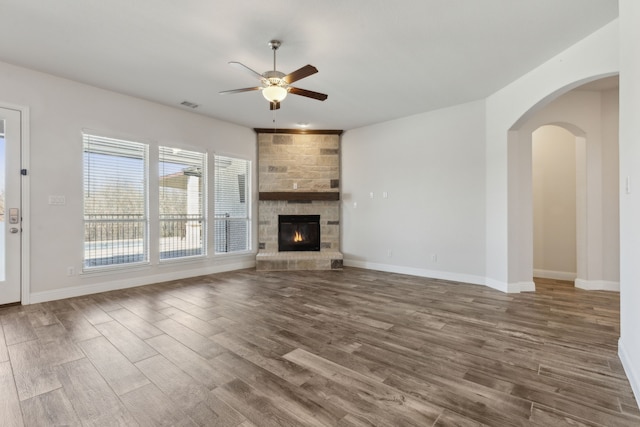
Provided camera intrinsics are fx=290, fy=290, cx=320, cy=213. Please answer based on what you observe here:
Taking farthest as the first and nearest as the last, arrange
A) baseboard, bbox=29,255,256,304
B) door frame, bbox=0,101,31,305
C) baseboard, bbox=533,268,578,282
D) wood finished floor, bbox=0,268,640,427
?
1. baseboard, bbox=533,268,578,282
2. baseboard, bbox=29,255,256,304
3. door frame, bbox=0,101,31,305
4. wood finished floor, bbox=0,268,640,427

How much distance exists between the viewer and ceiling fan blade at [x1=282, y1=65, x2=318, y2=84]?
2768 millimetres

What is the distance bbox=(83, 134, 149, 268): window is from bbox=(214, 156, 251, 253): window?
1339 mm

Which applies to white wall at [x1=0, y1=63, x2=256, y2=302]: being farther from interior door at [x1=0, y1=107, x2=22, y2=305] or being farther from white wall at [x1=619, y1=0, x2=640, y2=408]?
white wall at [x1=619, y1=0, x2=640, y2=408]

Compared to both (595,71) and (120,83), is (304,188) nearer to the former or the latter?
(120,83)

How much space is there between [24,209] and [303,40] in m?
4.08

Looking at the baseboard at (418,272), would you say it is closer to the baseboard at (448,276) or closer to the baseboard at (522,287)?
Answer: the baseboard at (448,276)

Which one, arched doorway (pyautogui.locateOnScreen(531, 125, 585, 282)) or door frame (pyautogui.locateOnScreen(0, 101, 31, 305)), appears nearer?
door frame (pyautogui.locateOnScreen(0, 101, 31, 305))

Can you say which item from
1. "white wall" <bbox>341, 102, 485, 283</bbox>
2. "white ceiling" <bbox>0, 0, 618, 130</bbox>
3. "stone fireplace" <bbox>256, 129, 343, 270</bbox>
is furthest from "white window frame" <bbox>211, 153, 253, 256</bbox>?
"white wall" <bbox>341, 102, 485, 283</bbox>

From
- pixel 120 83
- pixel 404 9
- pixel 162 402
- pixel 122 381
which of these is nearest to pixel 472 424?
pixel 162 402

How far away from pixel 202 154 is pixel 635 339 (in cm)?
600

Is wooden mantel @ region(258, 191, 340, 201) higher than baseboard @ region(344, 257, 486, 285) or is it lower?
higher

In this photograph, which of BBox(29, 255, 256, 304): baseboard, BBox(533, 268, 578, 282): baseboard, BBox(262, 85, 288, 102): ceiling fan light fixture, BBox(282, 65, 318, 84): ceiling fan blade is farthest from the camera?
BBox(533, 268, 578, 282): baseboard

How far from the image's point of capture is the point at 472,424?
5.29 ft

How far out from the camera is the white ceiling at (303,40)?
2.57 metres
